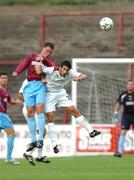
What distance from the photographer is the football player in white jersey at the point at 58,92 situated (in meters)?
17.6

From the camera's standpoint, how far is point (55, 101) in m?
17.9

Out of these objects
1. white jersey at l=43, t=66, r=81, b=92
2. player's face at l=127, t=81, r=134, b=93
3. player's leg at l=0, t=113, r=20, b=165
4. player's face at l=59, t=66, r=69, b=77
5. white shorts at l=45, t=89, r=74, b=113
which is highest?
player's face at l=127, t=81, r=134, b=93

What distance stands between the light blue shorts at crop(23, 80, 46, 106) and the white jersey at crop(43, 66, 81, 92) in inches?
6.7

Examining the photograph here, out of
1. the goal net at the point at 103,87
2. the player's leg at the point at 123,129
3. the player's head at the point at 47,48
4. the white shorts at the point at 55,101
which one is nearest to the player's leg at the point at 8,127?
the white shorts at the point at 55,101

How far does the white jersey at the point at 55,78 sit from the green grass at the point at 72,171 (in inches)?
65.4

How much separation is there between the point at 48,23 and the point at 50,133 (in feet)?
53.3

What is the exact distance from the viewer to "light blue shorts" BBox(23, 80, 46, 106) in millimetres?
17656

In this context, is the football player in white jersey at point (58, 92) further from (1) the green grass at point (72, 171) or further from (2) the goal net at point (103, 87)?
(2) the goal net at point (103, 87)

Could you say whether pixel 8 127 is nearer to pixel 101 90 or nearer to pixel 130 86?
pixel 130 86

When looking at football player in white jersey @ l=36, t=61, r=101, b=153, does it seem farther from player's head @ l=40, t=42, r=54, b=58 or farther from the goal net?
the goal net

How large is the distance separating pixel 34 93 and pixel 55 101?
0.47m

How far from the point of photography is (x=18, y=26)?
33.9 metres

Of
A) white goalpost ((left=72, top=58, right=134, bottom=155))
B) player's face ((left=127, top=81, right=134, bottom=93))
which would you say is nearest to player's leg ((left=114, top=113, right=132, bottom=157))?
player's face ((left=127, top=81, right=134, bottom=93))

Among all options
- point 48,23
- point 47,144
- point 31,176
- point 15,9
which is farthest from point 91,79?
point 31,176
